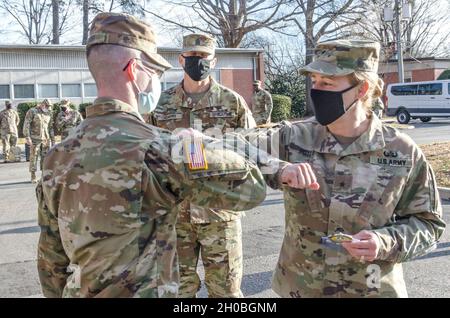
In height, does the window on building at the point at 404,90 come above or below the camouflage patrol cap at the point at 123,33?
above

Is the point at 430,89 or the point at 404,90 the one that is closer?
the point at 430,89

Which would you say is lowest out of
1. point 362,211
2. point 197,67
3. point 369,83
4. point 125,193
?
point 362,211

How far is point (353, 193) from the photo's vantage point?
2.47 metres

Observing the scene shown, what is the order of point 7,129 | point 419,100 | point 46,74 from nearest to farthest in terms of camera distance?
1. point 7,129
2. point 46,74
3. point 419,100

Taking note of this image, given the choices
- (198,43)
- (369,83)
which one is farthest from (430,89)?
(369,83)

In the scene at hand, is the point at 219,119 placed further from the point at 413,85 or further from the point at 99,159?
the point at 413,85

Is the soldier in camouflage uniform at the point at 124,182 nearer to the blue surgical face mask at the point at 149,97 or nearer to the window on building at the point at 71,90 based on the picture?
the blue surgical face mask at the point at 149,97

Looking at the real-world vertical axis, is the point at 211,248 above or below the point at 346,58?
below

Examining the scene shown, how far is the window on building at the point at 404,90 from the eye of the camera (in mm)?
28000

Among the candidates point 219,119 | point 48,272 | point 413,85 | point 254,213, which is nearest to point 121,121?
point 48,272

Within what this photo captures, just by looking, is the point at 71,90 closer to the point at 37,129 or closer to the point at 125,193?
the point at 37,129

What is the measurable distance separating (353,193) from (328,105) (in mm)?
422

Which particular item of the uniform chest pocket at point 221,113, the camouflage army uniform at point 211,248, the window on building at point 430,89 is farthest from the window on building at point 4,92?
the camouflage army uniform at point 211,248

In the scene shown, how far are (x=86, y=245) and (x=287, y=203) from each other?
108 centimetres
